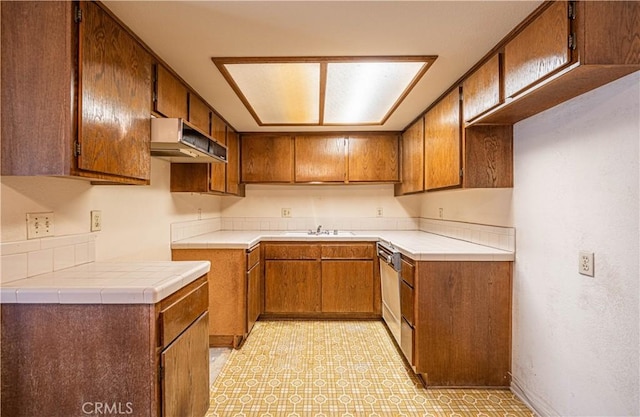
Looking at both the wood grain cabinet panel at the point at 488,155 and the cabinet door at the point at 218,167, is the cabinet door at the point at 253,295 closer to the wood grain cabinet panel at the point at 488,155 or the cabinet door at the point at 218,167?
the cabinet door at the point at 218,167

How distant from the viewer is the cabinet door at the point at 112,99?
118 centimetres

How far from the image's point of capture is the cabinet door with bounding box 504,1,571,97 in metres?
1.19

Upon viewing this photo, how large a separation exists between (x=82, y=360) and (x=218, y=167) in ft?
6.02

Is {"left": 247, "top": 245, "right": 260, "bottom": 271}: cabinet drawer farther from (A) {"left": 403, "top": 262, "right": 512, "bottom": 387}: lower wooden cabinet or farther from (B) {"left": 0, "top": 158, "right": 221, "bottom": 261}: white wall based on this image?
(A) {"left": 403, "top": 262, "right": 512, "bottom": 387}: lower wooden cabinet

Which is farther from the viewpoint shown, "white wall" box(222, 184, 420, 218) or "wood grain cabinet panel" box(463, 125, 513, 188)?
"white wall" box(222, 184, 420, 218)

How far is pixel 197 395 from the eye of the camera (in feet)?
4.84

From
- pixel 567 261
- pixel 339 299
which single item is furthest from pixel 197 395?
pixel 567 261

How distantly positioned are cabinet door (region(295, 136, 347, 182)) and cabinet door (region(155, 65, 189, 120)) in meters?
1.44

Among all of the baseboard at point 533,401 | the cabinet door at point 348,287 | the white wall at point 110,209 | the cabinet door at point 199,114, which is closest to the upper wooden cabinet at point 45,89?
the white wall at point 110,209

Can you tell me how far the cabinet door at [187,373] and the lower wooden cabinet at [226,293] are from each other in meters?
0.91

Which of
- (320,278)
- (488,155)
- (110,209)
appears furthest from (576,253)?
(110,209)

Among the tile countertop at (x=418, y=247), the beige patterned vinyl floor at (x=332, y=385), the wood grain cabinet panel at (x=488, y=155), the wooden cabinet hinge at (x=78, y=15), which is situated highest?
the wooden cabinet hinge at (x=78, y=15)

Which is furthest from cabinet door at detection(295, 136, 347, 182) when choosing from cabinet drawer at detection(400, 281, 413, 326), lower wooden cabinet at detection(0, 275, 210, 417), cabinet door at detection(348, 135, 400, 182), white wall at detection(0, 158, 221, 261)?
lower wooden cabinet at detection(0, 275, 210, 417)

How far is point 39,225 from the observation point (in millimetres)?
1301
